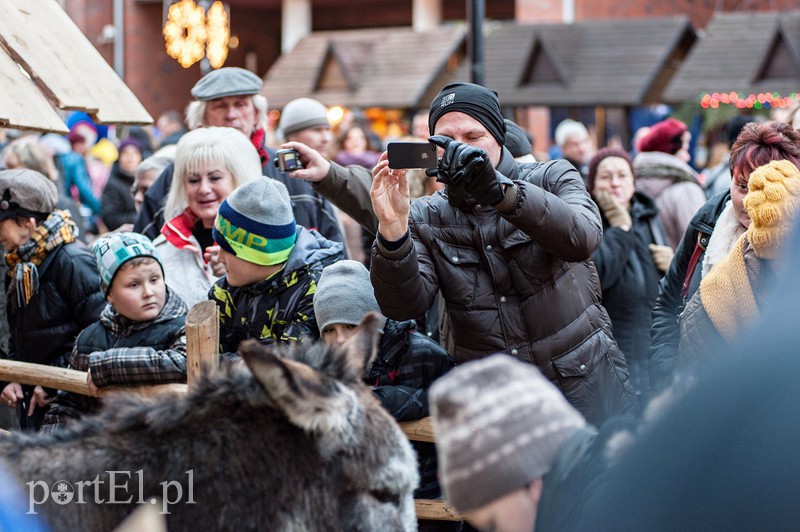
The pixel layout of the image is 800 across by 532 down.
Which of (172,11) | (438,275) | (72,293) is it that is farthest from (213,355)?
(172,11)

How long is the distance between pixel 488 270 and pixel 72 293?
2511mm

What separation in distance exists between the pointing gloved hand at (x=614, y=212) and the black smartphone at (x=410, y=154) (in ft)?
9.80

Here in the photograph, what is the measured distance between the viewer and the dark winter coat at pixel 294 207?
18.9ft

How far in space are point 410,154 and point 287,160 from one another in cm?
128

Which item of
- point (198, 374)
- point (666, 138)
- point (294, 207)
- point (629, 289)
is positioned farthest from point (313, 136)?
point (198, 374)

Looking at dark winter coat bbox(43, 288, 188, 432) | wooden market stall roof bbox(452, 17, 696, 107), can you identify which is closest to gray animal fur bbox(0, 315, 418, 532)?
dark winter coat bbox(43, 288, 188, 432)

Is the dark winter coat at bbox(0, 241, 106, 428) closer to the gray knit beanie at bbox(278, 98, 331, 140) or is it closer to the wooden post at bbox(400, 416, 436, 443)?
the wooden post at bbox(400, 416, 436, 443)

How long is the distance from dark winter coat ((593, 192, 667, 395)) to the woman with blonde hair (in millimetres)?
2305

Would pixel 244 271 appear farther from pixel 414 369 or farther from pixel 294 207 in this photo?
pixel 294 207

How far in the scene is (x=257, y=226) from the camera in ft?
13.9

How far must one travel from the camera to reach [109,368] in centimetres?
418

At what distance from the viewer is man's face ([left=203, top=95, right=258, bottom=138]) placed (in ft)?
20.5

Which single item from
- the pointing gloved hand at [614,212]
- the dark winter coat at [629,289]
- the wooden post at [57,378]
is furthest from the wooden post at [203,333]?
the pointing gloved hand at [614,212]

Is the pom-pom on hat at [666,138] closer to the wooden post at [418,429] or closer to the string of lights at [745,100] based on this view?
the wooden post at [418,429]
